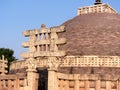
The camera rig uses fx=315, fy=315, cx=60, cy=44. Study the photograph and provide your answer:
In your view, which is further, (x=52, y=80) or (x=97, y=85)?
(x=97, y=85)

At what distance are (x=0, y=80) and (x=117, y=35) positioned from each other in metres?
10.8

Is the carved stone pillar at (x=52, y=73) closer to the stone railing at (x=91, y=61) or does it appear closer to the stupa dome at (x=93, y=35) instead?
the stone railing at (x=91, y=61)

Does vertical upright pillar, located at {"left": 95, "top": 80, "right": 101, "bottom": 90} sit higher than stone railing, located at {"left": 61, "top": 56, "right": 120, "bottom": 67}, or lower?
lower

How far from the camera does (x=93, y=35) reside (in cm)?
2600

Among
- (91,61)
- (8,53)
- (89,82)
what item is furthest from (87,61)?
(8,53)

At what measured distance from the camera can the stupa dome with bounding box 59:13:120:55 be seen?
2403 cm

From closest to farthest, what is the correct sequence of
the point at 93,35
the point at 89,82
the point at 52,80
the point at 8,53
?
the point at 52,80, the point at 89,82, the point at 93,35, the point at 8,53

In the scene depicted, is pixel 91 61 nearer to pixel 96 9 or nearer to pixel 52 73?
pixel 52 73

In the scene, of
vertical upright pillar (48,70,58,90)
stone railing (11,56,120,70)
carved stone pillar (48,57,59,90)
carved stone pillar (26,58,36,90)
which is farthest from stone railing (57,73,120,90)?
stone railing (11,56,120,70)

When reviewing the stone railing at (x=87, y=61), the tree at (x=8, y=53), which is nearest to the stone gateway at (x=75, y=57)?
the stone railing at (x=87, y=61)

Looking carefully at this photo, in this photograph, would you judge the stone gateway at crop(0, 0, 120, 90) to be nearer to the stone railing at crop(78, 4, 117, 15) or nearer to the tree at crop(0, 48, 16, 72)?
the stone railing at crop(78, 4, 117, 15)

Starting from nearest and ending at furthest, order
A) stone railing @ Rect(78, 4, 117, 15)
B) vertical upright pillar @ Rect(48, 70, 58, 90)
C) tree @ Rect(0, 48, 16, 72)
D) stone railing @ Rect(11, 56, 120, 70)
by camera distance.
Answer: vertical upright pillar @ Rect(48, 70, 58, 90), stone railing @ Rect(11, 56, 120, 70), stone railing @ Rect(78, 4, 117, 15), tree @ Rect(0, 48, 16, 72)

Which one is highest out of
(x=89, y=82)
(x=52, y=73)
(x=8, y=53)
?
(x=8, y=53)

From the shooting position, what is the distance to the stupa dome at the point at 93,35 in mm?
24031
